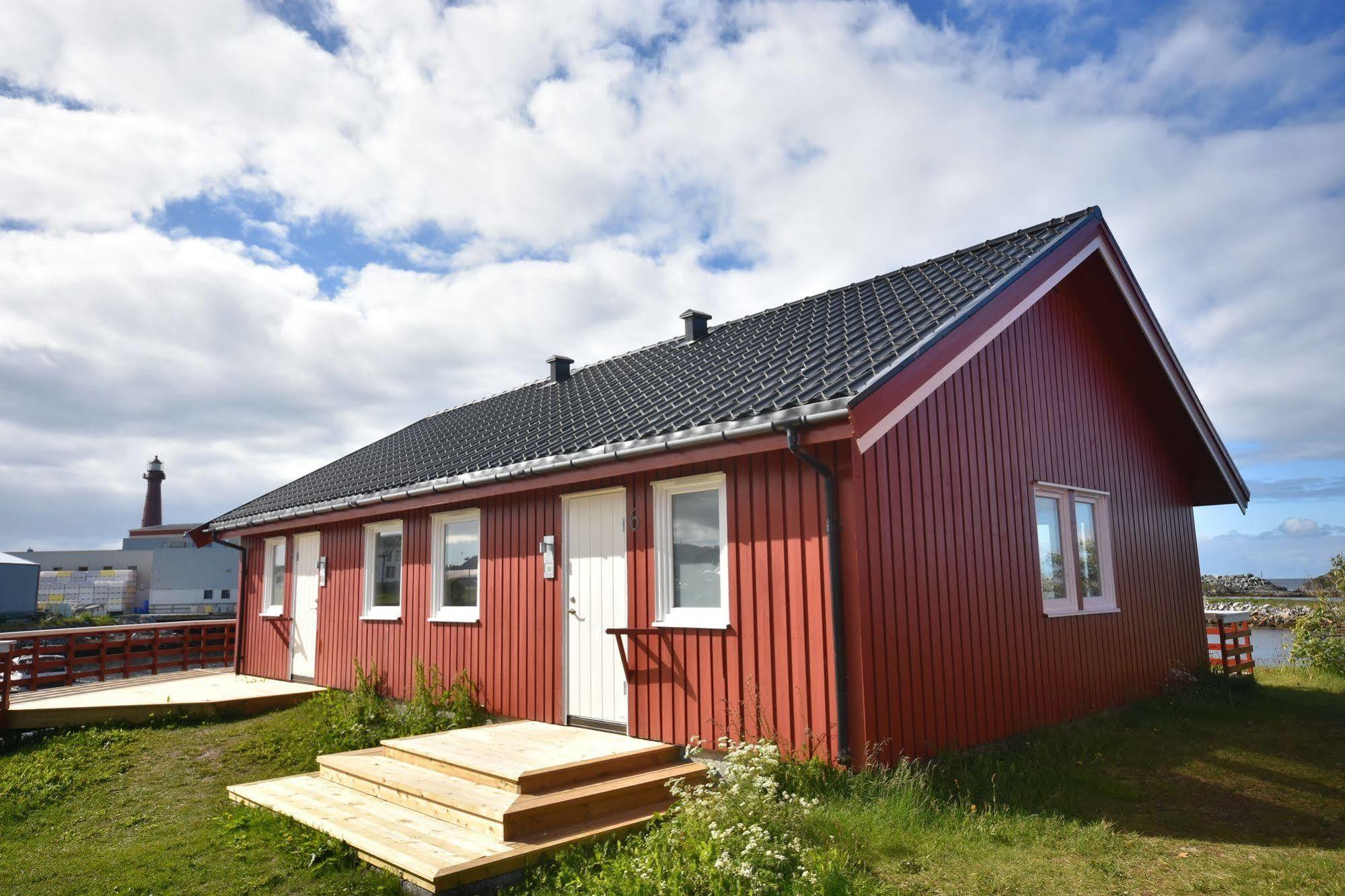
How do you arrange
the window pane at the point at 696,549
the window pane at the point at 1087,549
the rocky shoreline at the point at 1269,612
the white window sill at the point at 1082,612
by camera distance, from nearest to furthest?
the window pane at the point at 696,549 → the white window sill at the point at 1082,612 → the window pane at the point at 1087,549 → the rocky shoreline at the point at 1269,612

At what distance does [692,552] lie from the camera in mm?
7230

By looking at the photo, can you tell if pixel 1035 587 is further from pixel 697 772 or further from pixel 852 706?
pixel 697 772

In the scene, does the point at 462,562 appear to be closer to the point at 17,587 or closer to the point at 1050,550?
the point at 1050,550

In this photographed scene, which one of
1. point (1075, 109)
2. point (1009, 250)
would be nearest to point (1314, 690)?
point (1009, 250)

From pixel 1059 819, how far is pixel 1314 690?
8.02 meters

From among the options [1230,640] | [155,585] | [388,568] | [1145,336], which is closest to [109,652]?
[388,568]

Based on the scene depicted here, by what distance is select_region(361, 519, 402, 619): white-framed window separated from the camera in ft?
35.9

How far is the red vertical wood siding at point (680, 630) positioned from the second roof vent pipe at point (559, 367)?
4438mm

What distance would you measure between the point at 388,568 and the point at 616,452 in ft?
17.3

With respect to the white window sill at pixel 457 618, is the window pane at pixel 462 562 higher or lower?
higher

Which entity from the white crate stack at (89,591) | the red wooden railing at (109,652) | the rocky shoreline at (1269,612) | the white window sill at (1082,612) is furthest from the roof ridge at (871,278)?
the white crate stack at (89,591)

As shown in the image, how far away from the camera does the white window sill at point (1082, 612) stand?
331 inches

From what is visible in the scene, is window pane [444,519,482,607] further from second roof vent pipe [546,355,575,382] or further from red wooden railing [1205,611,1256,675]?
red wooden railing [1205,611,1256,675]

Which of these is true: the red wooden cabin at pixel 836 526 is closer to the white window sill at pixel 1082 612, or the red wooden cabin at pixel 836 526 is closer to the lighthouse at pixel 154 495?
the white window sill at pixel 1082 612
